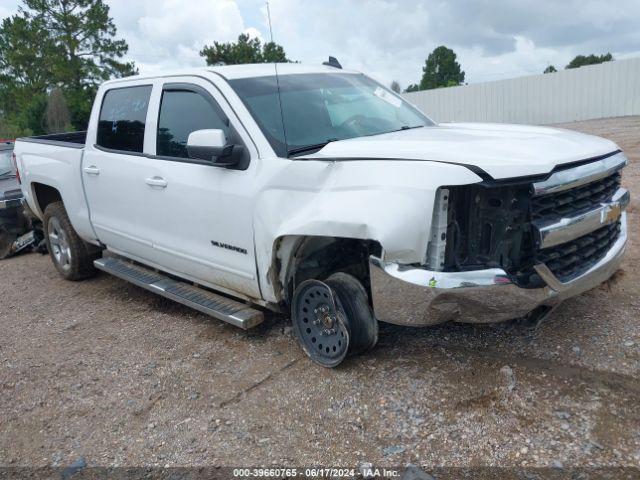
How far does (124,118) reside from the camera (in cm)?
511

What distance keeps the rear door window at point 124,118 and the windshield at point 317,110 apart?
1157 millimetres

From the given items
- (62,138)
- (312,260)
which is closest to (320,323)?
(312,260)

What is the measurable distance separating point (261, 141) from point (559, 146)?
5.84 feet

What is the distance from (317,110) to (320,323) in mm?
1489

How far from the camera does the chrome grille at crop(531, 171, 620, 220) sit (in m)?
3.08

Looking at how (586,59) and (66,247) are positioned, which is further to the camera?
(586,59)

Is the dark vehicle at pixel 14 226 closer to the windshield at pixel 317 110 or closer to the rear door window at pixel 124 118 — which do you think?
the rear door window at pixel 124 118

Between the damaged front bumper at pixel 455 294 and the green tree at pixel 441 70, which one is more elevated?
the green tree at pixel 441 70

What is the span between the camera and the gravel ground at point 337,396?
295 centimetres

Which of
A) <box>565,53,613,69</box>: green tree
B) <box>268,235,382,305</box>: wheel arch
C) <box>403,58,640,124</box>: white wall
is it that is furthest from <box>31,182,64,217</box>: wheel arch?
<box>565,53,613,69</box>: green tree

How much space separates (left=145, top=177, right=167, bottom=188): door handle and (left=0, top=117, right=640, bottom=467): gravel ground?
46.0 inches

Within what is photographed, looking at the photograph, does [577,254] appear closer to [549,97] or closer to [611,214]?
[611,214]

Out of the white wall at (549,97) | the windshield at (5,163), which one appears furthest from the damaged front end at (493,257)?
the white wall at (549,97)

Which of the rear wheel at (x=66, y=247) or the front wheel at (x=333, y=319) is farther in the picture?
the rear wheel at (x=66, y=247)
